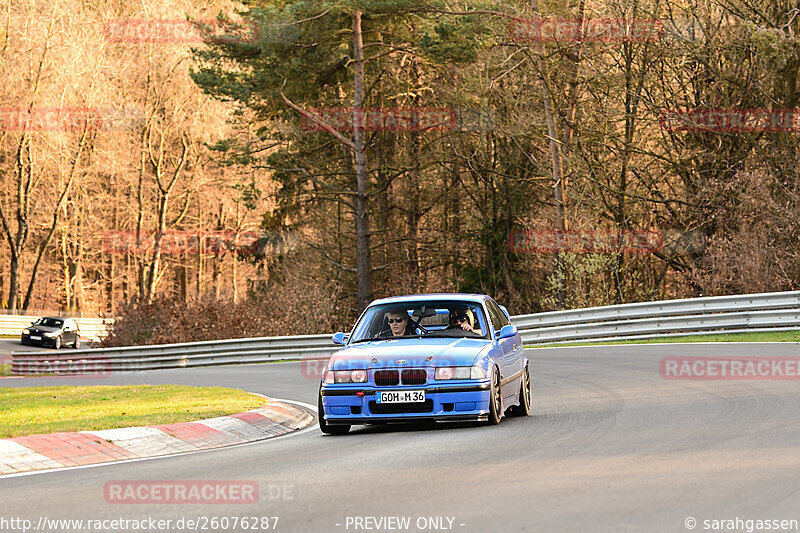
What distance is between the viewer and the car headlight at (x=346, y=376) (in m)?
11.8

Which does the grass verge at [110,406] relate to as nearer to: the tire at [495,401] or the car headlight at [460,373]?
the car headlight at [460,373]

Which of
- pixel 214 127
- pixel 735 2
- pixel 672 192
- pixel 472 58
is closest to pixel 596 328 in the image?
pixel 672 192

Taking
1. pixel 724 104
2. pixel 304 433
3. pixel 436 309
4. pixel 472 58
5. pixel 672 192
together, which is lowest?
pixel 304 433

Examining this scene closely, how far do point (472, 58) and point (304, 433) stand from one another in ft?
94.5

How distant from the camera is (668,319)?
1057 inches

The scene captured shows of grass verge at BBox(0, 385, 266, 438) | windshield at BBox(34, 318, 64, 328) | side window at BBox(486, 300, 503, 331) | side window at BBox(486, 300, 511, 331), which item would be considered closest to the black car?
windshield at BBox(34, 318, 64, 328)

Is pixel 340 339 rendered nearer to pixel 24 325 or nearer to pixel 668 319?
pixel 668 319

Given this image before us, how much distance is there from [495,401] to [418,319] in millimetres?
1740

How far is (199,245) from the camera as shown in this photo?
240 ft

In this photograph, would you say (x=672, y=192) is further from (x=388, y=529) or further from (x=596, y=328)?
(x=388, y=529)

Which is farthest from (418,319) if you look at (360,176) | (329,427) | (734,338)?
(360,176)

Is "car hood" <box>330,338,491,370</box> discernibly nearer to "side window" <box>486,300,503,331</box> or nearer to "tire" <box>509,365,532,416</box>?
"side window" <box>486,300,503,331</box>

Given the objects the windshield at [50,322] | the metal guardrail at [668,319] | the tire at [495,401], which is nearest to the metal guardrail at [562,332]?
the metal guardrail at [668,319]

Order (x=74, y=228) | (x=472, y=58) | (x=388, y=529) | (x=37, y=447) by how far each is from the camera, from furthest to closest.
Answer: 1. (x=74, y=228)
2. (x=472, y=58)
3. (x=37, y=447)
4. (x=388, y=529)
